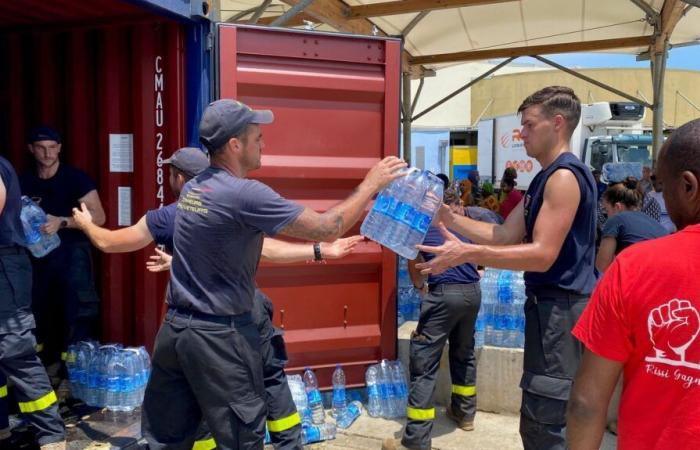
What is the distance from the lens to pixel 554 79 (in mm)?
27375

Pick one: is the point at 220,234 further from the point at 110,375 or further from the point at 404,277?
the point at 404,277

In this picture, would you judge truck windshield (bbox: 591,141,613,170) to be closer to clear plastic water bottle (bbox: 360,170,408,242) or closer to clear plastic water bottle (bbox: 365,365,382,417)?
clear plastic water bottle (bbox: 365,365,382,417)

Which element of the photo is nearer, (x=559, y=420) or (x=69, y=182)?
(x=559, y=420)

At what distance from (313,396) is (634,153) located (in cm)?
1211

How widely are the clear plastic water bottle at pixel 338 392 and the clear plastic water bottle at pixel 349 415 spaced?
1.4 inches

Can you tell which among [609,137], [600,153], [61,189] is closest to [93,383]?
[61,189]

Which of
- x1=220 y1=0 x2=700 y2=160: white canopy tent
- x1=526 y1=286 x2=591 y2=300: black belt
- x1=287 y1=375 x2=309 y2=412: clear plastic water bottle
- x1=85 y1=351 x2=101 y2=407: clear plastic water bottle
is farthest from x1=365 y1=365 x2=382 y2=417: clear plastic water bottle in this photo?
x1=220 y1=0 x2=700 y2=160: white canopy tent

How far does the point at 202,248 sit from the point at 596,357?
1.61m

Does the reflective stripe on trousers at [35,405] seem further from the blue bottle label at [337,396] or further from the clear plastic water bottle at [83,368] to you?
Answer: the blue bottle label at [337,396]

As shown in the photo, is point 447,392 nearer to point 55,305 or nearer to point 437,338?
point 437,338

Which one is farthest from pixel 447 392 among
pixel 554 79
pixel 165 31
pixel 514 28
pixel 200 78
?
pixel 554 79

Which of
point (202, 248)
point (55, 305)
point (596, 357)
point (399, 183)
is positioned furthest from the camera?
point (55, 305)

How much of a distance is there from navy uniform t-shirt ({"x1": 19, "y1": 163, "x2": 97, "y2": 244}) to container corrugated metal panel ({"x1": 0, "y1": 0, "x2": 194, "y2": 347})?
17 cm

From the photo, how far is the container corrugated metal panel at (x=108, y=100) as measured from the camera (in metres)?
4.26
